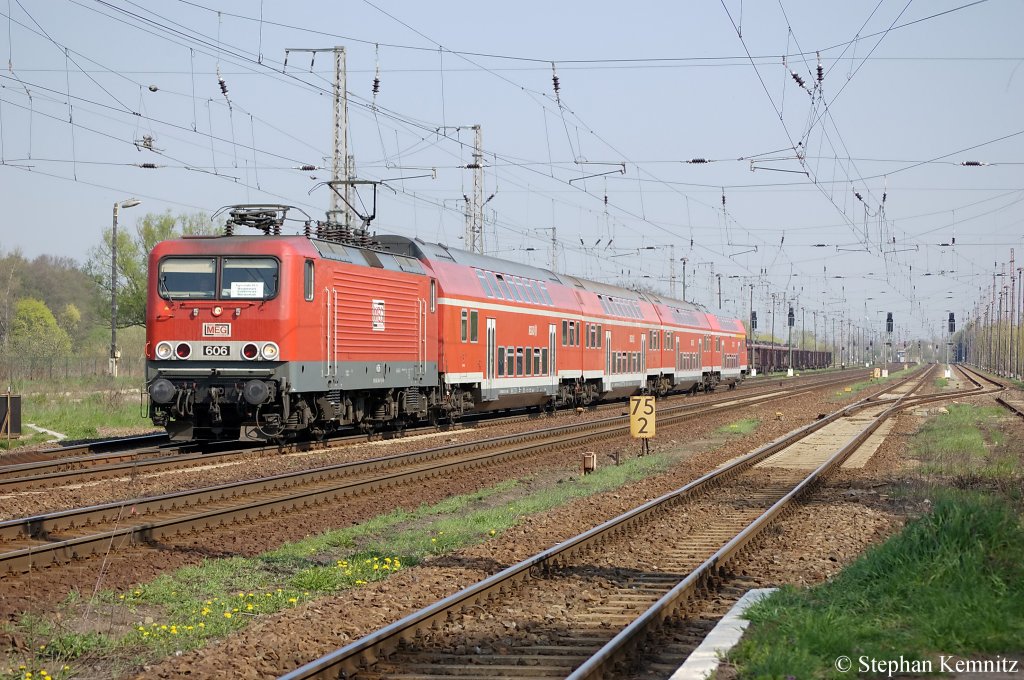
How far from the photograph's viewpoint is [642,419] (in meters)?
23.4

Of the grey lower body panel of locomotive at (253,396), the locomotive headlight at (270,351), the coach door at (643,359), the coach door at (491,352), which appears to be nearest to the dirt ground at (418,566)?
the grey lower body panel of locomotive at (253,396)

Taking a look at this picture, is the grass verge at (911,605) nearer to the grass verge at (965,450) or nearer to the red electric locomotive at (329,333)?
the grass verge at (965,450)

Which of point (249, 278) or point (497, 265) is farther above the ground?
point (497, 265)

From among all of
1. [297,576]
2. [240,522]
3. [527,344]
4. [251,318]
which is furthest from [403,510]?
[527,344]

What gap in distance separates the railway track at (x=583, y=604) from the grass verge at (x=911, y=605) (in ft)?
3.22

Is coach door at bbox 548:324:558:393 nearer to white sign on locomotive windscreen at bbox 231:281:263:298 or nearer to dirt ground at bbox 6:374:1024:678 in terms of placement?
dirt ground at bbox 6:374:1024:678

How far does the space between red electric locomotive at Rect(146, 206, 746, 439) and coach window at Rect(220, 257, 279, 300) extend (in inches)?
0.7

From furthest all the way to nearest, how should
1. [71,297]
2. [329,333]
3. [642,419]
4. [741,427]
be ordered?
[71,297], [741,427], [642,419], [329,333]

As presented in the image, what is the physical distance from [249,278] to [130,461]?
157 inches

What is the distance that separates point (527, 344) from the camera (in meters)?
32.6

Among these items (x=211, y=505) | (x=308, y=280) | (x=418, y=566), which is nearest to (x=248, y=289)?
(x=308, y=280)

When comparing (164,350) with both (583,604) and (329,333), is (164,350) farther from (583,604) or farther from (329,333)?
(583,604)

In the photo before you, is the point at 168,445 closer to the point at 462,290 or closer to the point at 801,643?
the point at 462,290

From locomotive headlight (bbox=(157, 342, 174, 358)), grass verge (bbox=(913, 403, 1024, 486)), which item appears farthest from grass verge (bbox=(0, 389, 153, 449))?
grass verge (bbox=(913, 403, 1024, 486))
